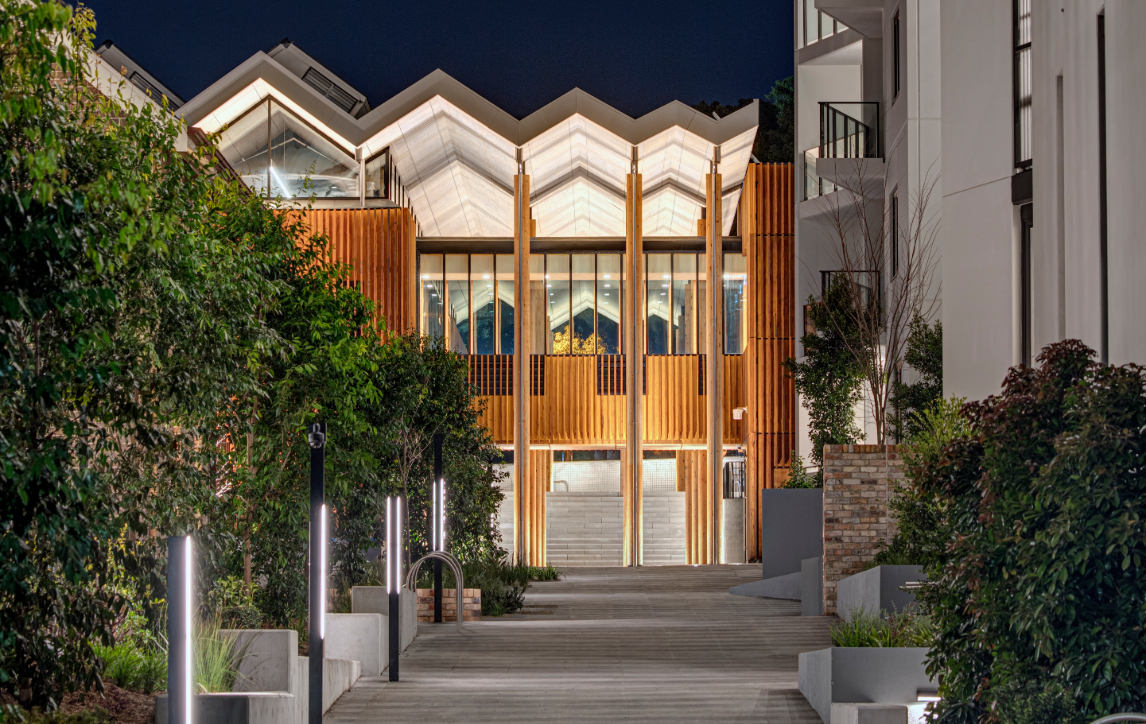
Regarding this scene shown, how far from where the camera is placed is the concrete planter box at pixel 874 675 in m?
7.76

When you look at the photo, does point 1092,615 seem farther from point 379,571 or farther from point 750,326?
point 750,326

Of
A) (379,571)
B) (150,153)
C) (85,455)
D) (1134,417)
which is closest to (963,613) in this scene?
(1134,417)

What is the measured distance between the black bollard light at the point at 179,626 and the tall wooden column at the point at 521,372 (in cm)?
2023

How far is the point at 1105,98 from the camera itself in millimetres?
7922

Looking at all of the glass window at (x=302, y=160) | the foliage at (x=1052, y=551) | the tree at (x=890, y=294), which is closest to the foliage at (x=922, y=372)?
the tree at (x=890, y=294)

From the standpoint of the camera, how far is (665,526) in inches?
1038

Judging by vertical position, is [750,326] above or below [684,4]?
below

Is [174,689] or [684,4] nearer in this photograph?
[174,689]

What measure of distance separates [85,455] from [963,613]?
4423mm

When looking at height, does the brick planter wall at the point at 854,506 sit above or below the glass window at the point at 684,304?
below

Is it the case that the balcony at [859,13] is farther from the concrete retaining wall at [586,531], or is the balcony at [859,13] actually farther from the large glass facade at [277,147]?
the concrete retaining wall at [586,531]

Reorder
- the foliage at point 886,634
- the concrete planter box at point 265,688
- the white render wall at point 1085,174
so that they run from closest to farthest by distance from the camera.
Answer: the concrete planter box at point 265,688 → the white render wall at point 1085,174 → the foliage at point 886,634

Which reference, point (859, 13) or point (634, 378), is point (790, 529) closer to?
point (634, 378)

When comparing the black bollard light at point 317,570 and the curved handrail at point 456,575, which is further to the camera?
the curved handrail at point 456,575
